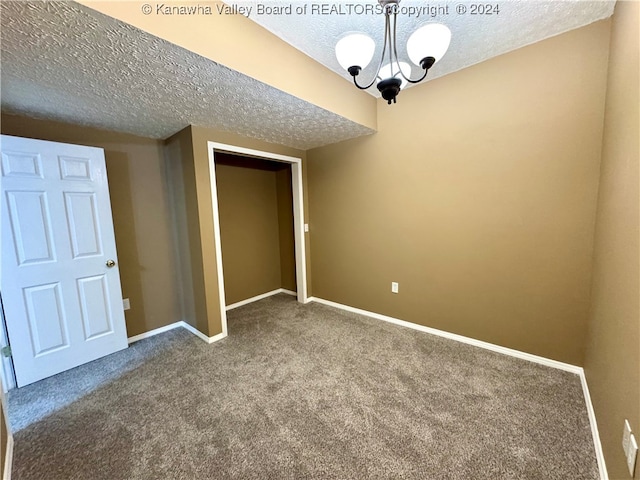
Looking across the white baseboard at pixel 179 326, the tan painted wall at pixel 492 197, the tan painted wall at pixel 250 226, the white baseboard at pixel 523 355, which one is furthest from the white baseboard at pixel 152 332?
the tan painted wall at pixel 492 197

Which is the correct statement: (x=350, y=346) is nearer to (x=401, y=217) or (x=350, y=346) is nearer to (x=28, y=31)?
(x=401, y=217)

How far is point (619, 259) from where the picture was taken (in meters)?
1.19

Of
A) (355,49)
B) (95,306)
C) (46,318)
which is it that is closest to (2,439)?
(46,318)

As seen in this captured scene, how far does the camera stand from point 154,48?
1292 mm

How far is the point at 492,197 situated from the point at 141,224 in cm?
346

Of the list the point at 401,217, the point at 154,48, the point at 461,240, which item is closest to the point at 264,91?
the point at 154,48

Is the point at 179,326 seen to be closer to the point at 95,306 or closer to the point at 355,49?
the point at 95,306

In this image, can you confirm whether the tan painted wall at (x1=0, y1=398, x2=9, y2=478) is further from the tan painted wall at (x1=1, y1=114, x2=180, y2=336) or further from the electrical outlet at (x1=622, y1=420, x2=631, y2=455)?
the electrical outlet at (x1=622, y1=420, x2=631, y2=455)

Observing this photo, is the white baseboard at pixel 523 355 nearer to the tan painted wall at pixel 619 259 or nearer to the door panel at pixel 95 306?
the tan painted wall at pixel 619 259

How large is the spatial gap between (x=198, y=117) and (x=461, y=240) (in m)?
2.63

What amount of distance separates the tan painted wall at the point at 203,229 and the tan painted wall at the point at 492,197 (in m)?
1.55

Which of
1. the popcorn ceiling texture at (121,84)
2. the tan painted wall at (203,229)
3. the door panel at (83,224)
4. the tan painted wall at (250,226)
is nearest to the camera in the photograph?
the popcorn ceiling texture at (121,84)

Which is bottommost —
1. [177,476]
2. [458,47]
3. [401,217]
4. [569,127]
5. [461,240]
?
[177,476]

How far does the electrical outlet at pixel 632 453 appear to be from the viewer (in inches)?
35.5
